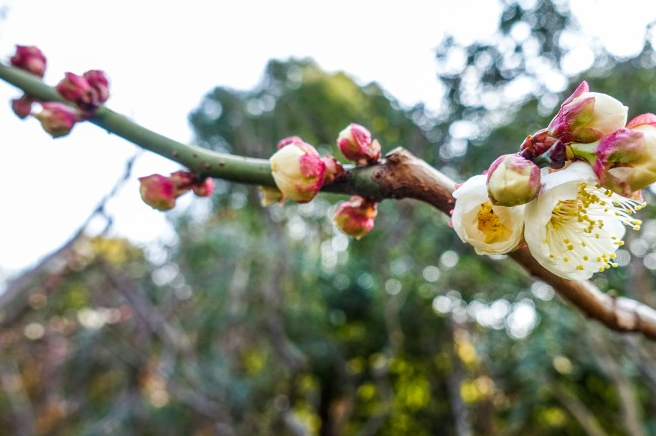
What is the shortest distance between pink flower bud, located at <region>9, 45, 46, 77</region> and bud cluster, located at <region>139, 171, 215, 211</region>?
0.70 feet

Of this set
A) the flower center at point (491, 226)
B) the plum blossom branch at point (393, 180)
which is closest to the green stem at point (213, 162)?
the plum blossom branch at point (393, 180)

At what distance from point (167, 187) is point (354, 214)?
0.19 metres

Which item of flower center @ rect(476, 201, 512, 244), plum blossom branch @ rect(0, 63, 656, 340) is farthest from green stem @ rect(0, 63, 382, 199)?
flower center @ rect(476, 201, 512, 244)

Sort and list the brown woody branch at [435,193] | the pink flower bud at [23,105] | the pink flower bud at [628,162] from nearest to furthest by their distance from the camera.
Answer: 1. the pink flower bud at [628,162]
2. the brown woody branch at [435,193]
3. the pink flower bud at [23,105]

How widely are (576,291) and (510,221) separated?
0.13m

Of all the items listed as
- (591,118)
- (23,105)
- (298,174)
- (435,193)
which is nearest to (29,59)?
(23,105)

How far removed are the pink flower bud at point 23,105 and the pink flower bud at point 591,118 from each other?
556 mm

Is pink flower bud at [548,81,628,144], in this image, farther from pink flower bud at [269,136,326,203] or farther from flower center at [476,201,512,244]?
pink flower bud at [269,136,326,203]

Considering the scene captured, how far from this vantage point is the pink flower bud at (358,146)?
0.53 m

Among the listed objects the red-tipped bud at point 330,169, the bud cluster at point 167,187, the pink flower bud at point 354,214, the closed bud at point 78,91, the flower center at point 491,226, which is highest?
the closed bud at point 78,91

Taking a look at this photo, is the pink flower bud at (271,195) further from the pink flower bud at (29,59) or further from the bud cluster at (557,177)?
the pink flower bud at (29,59)

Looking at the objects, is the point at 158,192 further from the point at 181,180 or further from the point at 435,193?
the point at 435,193

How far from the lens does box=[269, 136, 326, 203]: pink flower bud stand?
19.6 inches

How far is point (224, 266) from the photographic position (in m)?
5.23
